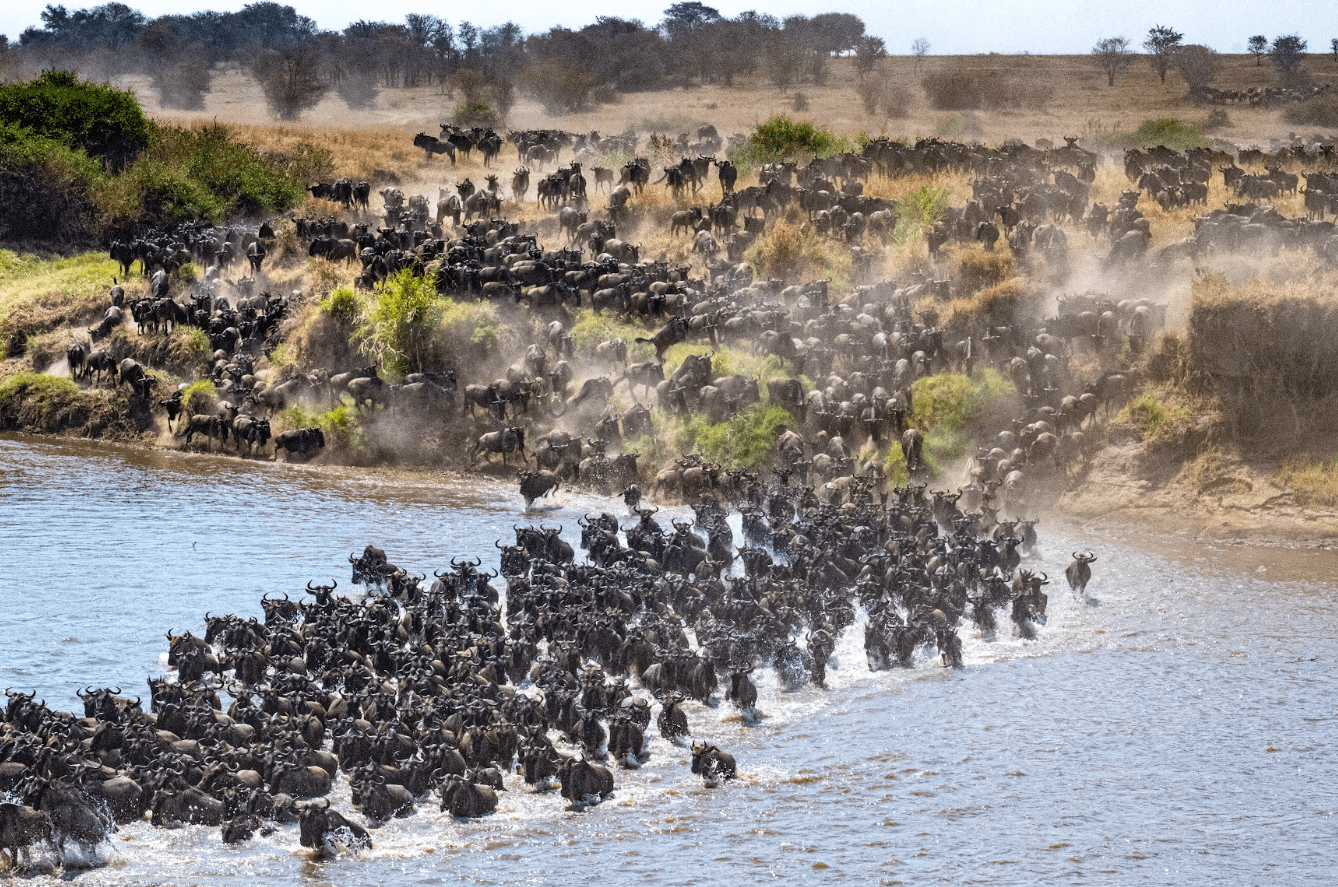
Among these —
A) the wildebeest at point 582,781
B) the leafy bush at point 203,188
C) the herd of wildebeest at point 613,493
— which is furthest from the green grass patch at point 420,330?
the wildebeest at point 582,781

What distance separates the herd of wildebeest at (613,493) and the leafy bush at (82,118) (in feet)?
44.3

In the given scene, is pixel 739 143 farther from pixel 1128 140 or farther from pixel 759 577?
pixel 759 577

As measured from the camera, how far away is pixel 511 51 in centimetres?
11275

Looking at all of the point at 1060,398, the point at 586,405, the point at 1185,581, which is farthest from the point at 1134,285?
the point at 586,405

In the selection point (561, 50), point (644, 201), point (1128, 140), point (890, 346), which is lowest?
point (890, 346)

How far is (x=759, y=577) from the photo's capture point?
22.1 meters

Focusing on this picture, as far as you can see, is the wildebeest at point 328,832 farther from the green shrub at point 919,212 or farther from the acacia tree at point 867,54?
the acacia tree at point 867,54

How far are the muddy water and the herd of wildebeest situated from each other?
483 millimetres

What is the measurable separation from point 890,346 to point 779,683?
46.2ft

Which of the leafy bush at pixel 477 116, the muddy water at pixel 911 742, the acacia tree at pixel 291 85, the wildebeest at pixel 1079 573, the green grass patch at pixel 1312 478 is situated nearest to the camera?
the muddy water at pixel 911 742

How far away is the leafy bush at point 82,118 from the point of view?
5381cm

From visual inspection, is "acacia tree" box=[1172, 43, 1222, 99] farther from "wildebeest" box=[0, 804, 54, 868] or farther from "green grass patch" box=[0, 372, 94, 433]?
"wildebeest" box=[0, 804, 54, 868]

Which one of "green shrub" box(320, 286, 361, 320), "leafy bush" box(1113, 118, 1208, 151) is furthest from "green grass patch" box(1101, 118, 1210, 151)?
"green shrub" box(320, 286, 361, 320)

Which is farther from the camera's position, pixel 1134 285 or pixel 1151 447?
pixel 1134 285
